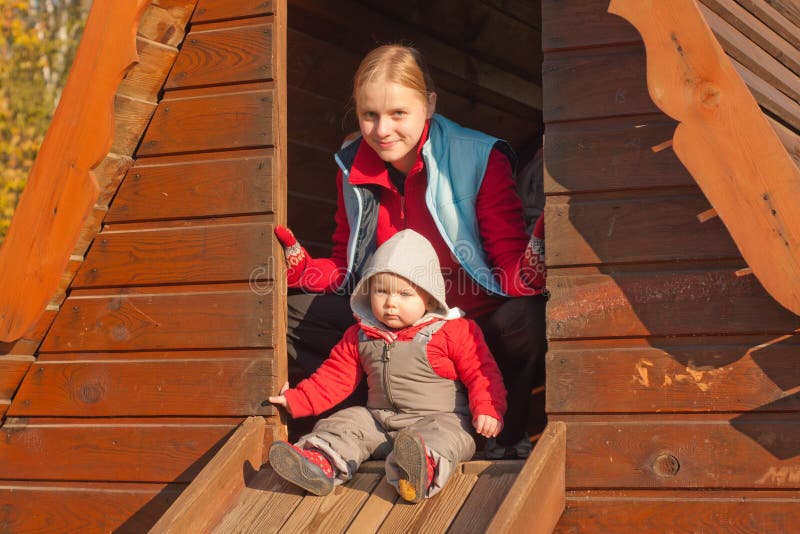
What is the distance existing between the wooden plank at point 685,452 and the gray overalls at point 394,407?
39 centimetres

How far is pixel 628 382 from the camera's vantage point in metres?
3.09

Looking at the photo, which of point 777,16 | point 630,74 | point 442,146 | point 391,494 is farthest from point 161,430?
point 777,16

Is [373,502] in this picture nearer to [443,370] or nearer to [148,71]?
[443,370]

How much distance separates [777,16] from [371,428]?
2361 mm

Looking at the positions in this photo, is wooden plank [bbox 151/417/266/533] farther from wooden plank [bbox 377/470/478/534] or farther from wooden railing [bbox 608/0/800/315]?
wooden railing [bbox 608/0/800/315]

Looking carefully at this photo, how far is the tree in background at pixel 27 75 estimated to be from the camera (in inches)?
423

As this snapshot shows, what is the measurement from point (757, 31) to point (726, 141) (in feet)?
3.43

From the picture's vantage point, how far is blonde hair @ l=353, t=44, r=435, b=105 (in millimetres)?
3576

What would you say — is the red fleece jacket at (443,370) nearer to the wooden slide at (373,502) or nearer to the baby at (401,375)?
the baby at (401,375)

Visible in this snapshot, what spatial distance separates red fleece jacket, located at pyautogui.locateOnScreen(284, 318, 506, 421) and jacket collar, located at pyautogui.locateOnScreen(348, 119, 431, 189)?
57cm

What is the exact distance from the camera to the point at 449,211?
360 centimetres

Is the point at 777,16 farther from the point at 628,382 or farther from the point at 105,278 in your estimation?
the point at 105,278

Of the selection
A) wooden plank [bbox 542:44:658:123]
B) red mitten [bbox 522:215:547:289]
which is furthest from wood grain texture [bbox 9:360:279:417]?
wooden plank [bbox 542:44:658:123]

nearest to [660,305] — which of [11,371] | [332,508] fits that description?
[332,508]
